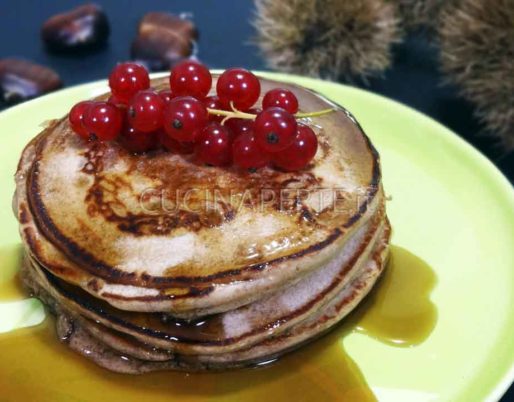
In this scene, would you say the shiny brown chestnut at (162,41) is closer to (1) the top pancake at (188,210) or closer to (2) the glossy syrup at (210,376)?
(1) the top pancake at (188,210)

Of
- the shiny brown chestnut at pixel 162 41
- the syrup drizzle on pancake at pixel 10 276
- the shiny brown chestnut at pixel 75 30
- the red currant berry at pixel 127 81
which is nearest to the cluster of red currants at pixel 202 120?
the red currant berry at pixel 127 81

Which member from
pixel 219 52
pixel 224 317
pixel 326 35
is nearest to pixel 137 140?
pixel 224 317

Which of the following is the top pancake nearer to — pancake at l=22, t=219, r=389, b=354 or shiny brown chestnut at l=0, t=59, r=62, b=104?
pancake at l=22, t=219, r=389, b=354

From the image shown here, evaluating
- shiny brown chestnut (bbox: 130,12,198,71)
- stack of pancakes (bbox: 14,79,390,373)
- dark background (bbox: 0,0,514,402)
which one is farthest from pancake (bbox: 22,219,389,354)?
shiny brown chestnut (bbox: 130,12,198,71)

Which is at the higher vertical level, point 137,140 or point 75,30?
point 137,140

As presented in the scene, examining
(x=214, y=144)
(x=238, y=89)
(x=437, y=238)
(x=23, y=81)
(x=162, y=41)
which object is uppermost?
(x=238, y=89)

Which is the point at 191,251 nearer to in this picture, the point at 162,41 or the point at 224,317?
the point at 224,317
